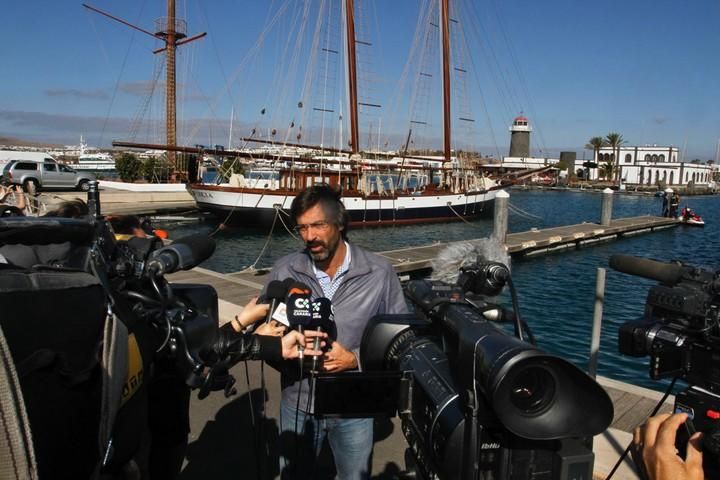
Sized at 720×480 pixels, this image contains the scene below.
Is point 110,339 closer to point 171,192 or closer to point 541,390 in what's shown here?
point 541,390

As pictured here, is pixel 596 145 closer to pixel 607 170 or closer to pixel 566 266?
pixel 607 170

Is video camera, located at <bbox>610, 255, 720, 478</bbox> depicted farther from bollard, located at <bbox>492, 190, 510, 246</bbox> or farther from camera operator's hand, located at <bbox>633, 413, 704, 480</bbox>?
bollard, located at <bbox>492, 190, 510, 246</bbox>

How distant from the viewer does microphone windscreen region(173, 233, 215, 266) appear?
83.7 inches

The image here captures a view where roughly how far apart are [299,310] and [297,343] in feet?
0.44

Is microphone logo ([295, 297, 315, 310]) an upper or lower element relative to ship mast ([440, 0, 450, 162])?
lower

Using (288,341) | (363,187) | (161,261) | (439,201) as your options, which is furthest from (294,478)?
(439,201)

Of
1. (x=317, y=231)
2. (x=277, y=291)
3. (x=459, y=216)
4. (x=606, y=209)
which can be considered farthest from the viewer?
(x=459, y=216)

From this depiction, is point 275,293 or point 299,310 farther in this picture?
point 275,293

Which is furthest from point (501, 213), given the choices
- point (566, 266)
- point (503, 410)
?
point (503, 410)

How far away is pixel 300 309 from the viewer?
1979 mm

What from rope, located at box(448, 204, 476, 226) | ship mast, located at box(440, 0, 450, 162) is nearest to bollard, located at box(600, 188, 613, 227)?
rope, located at box(448, 204, 476, 226)

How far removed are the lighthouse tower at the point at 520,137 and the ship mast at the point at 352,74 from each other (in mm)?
82134

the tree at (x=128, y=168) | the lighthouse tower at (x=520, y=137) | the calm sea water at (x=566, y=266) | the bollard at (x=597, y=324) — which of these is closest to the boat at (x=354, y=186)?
the calm sea water at (x=566, y=266)

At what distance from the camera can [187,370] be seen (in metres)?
1.80
